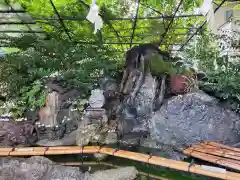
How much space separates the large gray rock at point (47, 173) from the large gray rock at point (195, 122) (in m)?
1.53

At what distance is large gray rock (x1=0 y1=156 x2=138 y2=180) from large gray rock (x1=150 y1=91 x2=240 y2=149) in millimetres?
1535

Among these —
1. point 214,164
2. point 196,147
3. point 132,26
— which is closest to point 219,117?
point 196,147

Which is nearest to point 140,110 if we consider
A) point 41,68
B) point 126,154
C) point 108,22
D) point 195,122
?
point 195,122

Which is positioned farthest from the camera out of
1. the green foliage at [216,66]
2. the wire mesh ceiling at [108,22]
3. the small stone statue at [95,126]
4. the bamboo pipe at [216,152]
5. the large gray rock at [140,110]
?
the wire mesh ceiling at [108,22]

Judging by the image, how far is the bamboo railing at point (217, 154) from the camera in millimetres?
3071

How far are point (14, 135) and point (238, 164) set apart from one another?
12.1ft

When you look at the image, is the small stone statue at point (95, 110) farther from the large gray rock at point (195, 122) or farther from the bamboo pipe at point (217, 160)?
the bamboo pipe at point (217, 160)

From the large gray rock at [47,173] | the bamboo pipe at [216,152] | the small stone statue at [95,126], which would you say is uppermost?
the small stone statue at [95,126]

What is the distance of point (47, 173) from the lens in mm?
2869

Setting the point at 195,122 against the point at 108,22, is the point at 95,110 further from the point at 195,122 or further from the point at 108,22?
the point at 108,22

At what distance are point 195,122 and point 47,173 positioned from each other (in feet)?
8.87

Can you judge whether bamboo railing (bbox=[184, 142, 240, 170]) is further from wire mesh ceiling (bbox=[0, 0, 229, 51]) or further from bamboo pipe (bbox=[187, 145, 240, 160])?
wire mesh ceiling (bbox=[0, 0, 229, 51])

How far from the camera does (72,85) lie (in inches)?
195

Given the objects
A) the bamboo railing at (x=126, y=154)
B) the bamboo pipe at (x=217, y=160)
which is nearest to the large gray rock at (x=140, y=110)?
the bamboo railing at (x=126, y=154)
